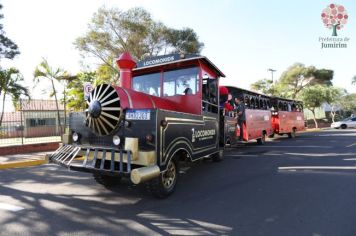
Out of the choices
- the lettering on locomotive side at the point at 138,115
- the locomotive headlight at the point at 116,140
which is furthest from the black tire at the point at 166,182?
the lettering on locomotive side at the point at 138,115

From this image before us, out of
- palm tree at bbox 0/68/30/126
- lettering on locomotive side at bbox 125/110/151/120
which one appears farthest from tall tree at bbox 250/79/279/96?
lettering on locomotive side at bbox 125/110/151/120

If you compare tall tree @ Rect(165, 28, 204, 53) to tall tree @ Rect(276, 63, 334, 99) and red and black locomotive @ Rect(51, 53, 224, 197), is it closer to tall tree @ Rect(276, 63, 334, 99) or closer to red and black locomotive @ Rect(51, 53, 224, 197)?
red and black locomotive @ Rect(51, 53, 224, 197)

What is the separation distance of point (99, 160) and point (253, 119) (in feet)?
36.7

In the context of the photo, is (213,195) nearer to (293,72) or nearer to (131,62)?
(131,62)

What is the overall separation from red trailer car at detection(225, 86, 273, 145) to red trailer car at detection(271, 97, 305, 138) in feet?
4.35

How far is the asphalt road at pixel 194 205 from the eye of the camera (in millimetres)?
4426

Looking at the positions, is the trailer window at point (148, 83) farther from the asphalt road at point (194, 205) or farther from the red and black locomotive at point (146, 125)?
the asphalt road at point (194, 205)

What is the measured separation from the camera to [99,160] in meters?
5.70

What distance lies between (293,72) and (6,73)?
3857 centimetres

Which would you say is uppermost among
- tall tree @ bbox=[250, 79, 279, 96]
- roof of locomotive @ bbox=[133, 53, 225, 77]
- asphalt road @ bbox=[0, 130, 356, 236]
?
tall tree @ bbox=[250, 79, 279, 96]

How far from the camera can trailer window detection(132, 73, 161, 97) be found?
778 centimetres

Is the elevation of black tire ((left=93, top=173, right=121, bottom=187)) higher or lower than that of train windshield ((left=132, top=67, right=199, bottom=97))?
lower

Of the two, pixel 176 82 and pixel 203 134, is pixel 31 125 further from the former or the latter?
pixel 203 134

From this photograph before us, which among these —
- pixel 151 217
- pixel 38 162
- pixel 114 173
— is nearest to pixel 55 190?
pixel 114 173
